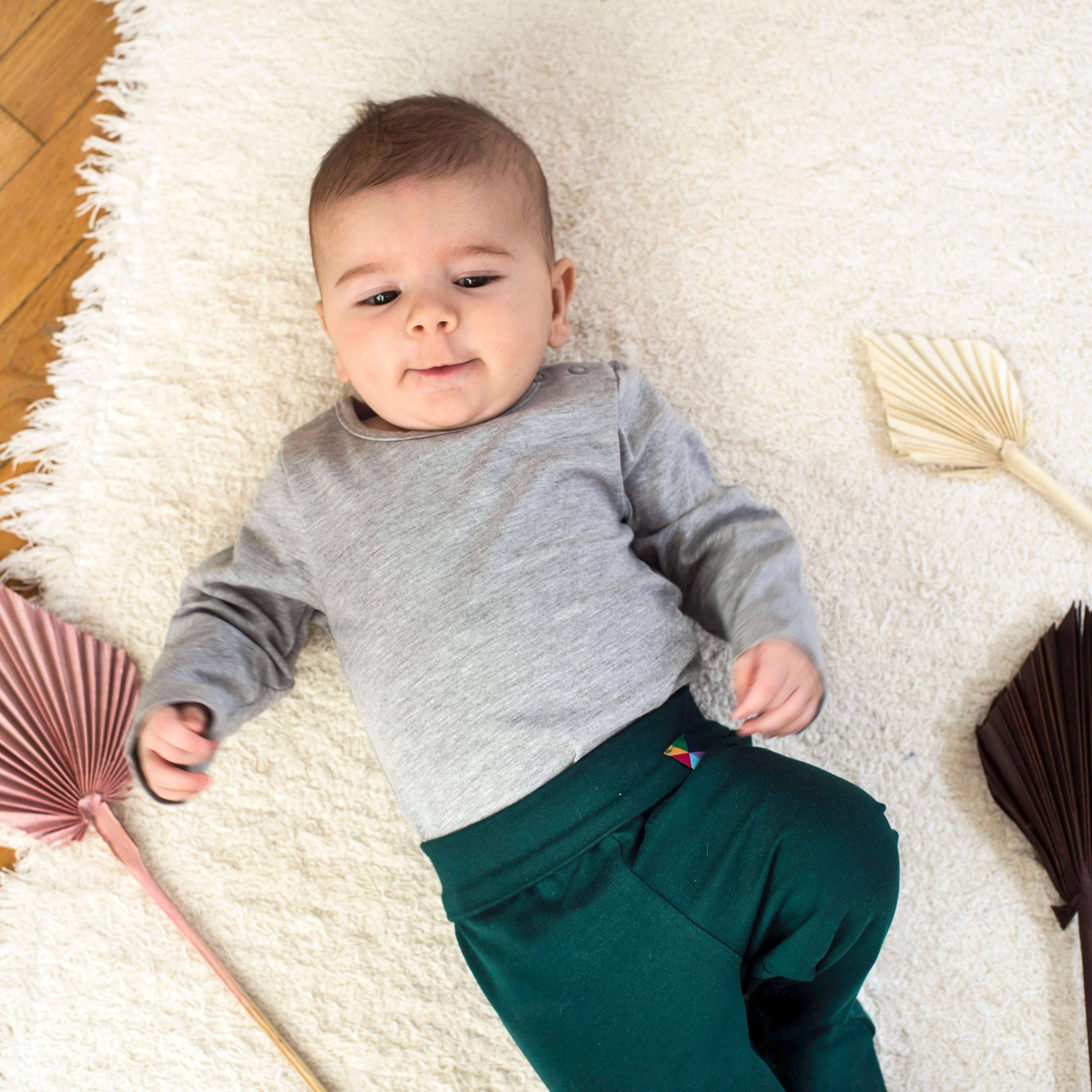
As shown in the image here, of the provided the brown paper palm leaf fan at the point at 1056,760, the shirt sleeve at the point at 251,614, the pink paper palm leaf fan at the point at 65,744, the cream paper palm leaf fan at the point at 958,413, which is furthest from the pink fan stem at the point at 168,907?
the cream paper palm leaf fan at the point at 958,413

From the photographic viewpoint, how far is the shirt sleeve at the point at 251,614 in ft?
2.51

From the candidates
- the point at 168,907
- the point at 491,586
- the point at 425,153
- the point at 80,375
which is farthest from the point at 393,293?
the point at 168,907

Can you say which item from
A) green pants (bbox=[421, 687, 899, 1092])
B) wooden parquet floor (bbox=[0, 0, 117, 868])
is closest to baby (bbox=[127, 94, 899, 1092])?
green pants (bbox=[421, 687, 899, 1092])

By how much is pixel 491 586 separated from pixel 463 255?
11.6 inches

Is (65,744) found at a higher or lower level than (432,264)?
lower

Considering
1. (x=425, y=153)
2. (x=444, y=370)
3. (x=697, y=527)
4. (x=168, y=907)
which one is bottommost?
(x=168, y=907)

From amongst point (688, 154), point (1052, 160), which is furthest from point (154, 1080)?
point (1052, 160)

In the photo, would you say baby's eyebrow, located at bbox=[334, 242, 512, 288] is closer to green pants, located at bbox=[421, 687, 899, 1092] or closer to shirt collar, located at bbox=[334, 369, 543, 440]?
shirt collar, located at bbox=[334, 369, 543, 440]

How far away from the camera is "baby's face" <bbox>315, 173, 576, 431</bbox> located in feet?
2.39

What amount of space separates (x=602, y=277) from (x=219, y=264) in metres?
0.45

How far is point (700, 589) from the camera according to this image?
82 centimetres

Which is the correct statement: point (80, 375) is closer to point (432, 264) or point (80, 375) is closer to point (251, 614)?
point (251, 614)

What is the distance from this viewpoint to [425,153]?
742 millimetres

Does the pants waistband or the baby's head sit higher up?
the baby's head
